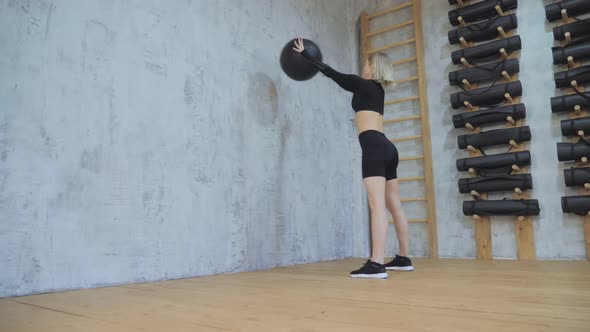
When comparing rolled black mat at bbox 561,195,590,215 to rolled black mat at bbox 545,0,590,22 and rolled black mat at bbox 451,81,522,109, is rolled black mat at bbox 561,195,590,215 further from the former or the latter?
rolled black mat at bbox 545,0,590,22

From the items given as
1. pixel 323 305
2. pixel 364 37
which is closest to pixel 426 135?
pixel 364 37

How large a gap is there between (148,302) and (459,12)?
3496 mm

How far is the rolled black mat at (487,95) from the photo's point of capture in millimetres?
3520

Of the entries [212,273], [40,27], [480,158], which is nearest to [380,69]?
[480,158]

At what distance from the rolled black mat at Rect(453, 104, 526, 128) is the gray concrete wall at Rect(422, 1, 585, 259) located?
0.42 feet

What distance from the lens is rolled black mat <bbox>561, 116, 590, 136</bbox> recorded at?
3.15 metres

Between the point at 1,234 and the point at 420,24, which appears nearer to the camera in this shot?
the point at 1,234

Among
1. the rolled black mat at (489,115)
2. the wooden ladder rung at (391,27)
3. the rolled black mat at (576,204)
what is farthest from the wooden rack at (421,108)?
the rolled black mat at (576,204)

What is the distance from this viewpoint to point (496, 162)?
3.48 meters

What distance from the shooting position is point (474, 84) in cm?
378

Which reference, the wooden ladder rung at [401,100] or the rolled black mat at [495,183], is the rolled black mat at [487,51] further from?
the rolled black mat at [495,183]

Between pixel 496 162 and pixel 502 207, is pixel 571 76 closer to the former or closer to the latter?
pixel 496 162

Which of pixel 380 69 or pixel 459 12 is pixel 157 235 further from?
pixel 459 12

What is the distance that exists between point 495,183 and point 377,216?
1483 mm
